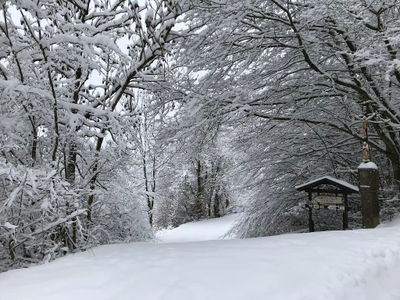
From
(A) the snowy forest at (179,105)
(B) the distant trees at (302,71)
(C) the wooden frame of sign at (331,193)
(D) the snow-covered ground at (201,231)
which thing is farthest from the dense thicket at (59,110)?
(D) the snow-covered ground at (201,231)

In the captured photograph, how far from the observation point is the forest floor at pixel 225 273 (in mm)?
3402

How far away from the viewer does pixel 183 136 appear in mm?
8531

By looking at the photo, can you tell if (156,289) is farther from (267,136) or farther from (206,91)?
(267,136)

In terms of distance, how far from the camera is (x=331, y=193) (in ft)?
28.3

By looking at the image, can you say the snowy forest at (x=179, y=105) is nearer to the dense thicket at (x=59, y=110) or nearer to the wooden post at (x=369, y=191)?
the dense thicket at (x=59, y=110)

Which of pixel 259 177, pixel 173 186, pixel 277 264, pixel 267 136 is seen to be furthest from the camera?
pixel 173 186

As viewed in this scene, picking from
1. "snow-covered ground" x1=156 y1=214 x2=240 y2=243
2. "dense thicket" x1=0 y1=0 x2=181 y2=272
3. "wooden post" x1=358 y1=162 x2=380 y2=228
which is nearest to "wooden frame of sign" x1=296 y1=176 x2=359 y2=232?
"wooden post" x1=358 y1=162 x2=380 y2=228

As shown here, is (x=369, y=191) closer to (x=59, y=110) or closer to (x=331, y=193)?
(x=331, y=193)

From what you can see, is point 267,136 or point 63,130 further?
point 267,136

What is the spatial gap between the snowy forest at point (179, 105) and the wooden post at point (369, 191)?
2.95ft

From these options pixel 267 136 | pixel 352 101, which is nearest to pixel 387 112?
pixel 352 101

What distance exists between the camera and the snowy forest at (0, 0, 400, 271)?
15.9 ft

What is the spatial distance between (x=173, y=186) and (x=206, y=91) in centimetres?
2731

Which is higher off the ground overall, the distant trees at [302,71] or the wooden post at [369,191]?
the distant trees at [302,71]
